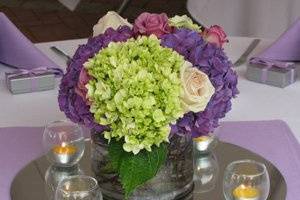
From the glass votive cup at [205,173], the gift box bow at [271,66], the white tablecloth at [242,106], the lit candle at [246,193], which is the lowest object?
the white tablecloth at [242,106]

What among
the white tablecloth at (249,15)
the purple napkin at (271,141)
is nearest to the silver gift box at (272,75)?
the purple napkin at (271,141)

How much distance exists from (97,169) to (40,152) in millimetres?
219

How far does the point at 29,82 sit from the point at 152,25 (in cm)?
49

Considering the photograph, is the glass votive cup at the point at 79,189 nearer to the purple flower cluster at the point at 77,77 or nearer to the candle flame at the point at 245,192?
the purple flower cluster at the point at 77,77

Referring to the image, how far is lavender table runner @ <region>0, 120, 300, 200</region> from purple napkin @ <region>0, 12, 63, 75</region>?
0.80ft

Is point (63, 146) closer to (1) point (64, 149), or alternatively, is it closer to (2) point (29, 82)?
(1) point (64, 149)

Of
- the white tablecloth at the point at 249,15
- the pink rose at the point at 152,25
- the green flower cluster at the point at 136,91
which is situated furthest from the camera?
the white tablecloth at the point at 249,15

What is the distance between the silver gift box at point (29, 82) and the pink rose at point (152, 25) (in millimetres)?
477

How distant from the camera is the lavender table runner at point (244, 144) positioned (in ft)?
3.50

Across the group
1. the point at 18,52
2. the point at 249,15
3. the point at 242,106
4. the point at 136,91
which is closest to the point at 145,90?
the point at 136,91

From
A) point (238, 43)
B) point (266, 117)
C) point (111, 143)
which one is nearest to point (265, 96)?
point (266, 117)

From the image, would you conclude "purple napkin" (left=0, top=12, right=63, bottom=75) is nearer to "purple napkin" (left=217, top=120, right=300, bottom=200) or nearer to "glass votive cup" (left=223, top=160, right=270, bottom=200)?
"purple napkin" (left=217, top=120, right=300, bottom=200)

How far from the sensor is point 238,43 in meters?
1.63

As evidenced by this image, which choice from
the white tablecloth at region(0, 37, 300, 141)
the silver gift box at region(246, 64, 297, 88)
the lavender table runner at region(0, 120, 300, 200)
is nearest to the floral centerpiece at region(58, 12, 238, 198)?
the lavender table runner at region(0, 120, 300, 200)
